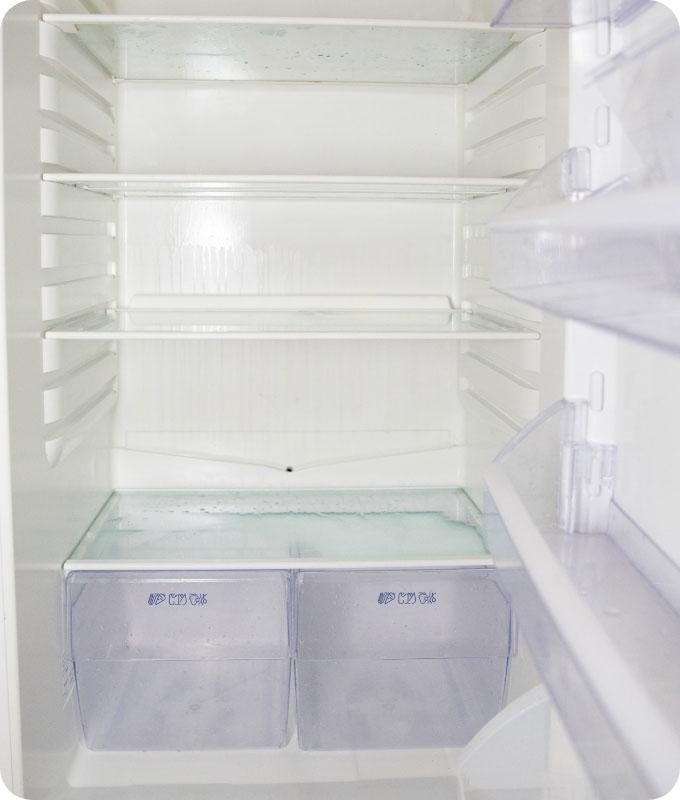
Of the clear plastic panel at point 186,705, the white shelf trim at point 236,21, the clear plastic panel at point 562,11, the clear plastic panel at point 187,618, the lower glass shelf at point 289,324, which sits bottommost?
the clear plastic panel at point 186,705

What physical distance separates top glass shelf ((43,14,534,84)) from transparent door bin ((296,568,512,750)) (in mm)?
920

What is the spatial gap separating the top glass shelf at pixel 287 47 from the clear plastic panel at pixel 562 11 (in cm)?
40

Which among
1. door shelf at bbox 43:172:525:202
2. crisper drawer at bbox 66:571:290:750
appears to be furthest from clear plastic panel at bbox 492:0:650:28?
crisper drawer at bbox 66:571:290:750

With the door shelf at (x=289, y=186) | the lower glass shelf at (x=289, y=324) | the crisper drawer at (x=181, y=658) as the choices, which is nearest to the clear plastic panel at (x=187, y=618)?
the crisper drawer at (x=181, y=658)

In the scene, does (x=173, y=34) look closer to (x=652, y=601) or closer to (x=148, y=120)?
(x=148, y=120)

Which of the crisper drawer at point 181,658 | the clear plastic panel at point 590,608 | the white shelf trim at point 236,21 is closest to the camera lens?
the clear plastic panel at point 590,608

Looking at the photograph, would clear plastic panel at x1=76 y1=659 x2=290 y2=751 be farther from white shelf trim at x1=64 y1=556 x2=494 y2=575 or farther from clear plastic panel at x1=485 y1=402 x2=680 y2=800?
clear plastic panel at x1=485 y1=402 x2=680 y2=800

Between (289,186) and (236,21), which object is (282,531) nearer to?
(289,186)

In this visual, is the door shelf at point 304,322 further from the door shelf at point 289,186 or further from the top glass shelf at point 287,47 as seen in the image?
the top glass shelf at point 287,47

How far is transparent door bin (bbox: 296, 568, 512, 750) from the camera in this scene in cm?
189

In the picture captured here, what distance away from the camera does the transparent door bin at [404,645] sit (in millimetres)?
1894

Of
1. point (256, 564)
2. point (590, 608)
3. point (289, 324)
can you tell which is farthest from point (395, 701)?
point (590, 608)

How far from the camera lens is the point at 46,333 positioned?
165 cm

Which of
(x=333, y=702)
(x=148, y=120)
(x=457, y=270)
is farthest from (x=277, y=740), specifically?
(x=148, y=120)
